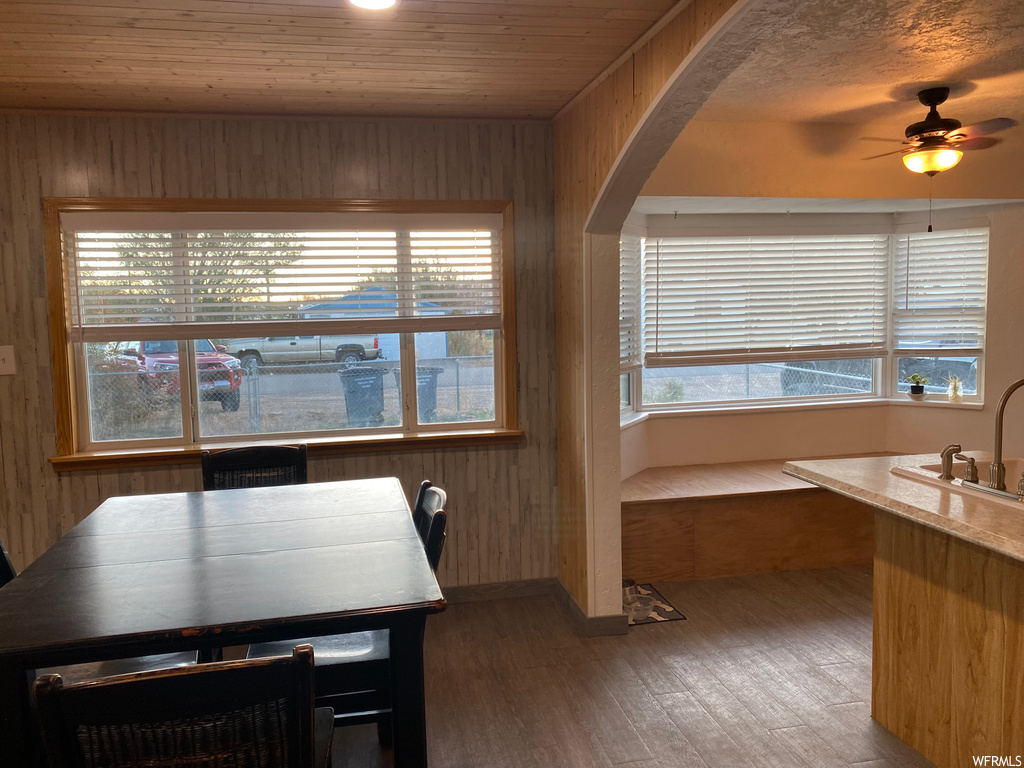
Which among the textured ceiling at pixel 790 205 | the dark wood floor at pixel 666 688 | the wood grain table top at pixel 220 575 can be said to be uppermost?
the textured ceiling at pixel 790 205

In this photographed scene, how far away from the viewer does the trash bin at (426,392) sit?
4133 mm

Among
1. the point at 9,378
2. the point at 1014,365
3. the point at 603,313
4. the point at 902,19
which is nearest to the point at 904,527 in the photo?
the point at 603,313

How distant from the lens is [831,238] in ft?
17.1

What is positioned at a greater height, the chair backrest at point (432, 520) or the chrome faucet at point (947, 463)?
the chrome faucet at point (947, 463)

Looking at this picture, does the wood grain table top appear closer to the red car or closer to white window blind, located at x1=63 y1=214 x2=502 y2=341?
the red car

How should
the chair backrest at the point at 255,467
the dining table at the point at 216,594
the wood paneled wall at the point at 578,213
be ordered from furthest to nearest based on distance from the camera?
the chair backrest at the point at 255,467, the wood paneled wall at the point at 578,213, the dining table at the point at 216,594

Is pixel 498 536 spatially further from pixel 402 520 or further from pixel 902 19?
pixel 902 19

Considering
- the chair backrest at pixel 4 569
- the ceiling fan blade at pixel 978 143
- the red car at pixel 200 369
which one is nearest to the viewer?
the chair backrest at pixel 4 569

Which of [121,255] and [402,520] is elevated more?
[121,255]

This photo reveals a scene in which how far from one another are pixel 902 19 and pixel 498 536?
2.89m

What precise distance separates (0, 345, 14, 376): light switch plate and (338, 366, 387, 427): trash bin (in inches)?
58.6

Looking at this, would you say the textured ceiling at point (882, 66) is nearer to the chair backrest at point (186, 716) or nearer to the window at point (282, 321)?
the window at point (282, 321)

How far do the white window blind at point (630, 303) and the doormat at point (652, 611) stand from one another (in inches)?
Answer: 52.6

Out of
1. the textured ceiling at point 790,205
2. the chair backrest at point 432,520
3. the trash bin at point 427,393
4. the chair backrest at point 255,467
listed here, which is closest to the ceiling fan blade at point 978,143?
the textured ceiling at point 790,205
